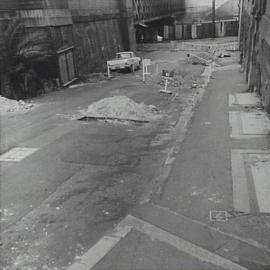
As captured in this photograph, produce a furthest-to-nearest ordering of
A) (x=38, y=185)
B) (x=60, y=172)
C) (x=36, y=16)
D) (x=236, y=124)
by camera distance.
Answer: (x=36, y=16) → (x=236, y=124) → (x=60, y=172) → (x=38, y=185)

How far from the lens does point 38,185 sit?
1006 centimetres

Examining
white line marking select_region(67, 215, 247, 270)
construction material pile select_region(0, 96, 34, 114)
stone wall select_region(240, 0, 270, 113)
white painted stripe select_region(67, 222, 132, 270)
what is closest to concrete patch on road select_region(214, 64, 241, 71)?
stone wall select_region(240, 0, 270, 113)

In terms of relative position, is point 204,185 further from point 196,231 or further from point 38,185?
point 38,185

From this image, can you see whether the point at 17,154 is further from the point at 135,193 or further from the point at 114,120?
the point at 135,193

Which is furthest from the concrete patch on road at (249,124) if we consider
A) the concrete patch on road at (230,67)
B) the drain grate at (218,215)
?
the concrete patch on road at (230,67)

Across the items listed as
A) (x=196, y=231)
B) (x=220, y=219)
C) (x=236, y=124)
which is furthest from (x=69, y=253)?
(x=236, y=124)

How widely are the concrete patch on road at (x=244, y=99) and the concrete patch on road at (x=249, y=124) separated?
1.84 m

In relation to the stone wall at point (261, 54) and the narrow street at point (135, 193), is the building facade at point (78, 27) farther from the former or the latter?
the stone wall at point (261, 54)

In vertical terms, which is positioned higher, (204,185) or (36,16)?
(36,16)

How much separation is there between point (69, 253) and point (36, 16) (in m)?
19.8

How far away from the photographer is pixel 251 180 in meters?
10.0

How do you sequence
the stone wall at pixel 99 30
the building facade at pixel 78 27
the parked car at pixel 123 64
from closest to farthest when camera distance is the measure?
the building facade at pixel 78 27 < the stone wall at pixel 99 30 < the parked car at pixel 123 64

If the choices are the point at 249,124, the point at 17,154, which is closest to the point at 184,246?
the point at 17,154

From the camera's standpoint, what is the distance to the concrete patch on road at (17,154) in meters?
12.1
